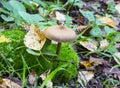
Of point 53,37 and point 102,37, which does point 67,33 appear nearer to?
point 53,37

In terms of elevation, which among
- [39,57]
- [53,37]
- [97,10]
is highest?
[53,37]

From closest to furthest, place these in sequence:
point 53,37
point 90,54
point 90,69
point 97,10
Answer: point 53,37, point 90,69, point 90,54, point 97,10

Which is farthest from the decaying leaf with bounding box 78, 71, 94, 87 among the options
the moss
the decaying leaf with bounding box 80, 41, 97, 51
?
the decaying leaf with bounding box 80, 41, 97, 51

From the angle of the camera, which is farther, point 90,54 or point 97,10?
point 97,10

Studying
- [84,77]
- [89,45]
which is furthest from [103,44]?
[84,77]

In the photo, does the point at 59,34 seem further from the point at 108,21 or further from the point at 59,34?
the point at 108,21

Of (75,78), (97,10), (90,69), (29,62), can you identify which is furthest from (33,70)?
(97,10)
